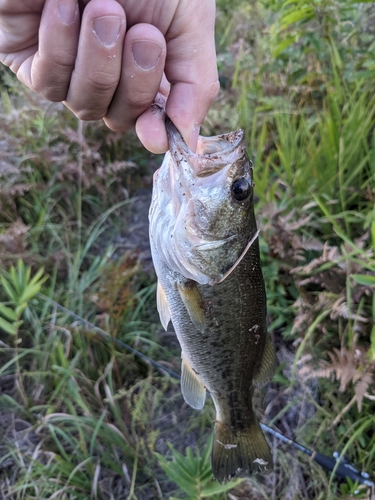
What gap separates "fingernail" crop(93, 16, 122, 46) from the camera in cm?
103

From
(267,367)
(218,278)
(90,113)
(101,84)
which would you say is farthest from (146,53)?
(267,367)

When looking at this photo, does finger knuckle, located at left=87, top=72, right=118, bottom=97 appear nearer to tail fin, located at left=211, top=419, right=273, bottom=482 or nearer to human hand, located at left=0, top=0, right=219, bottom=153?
human hand, located at left=0, top=0, right=219, bottom=153

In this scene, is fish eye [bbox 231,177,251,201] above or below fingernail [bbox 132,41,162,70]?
below

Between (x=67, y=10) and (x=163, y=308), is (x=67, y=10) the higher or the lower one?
the higher one

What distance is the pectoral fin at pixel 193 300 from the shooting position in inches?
55.0

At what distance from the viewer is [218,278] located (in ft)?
4.58

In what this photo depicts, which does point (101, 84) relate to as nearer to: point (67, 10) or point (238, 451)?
point (67, 10)

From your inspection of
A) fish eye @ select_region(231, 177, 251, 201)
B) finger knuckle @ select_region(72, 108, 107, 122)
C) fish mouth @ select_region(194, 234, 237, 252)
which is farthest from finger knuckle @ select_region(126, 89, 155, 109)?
fish mouth @ select_region(194, 234, 237, 252)

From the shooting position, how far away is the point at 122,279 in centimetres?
241

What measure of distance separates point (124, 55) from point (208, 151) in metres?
0.42

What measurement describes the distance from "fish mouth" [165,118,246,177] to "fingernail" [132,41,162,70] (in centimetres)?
19

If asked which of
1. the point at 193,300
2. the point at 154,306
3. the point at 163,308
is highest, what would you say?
the point at 193,300

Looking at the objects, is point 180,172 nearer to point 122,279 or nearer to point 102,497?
point 122,279

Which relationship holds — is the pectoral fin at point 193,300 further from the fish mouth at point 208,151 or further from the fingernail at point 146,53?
the fingernail at point 146,53
